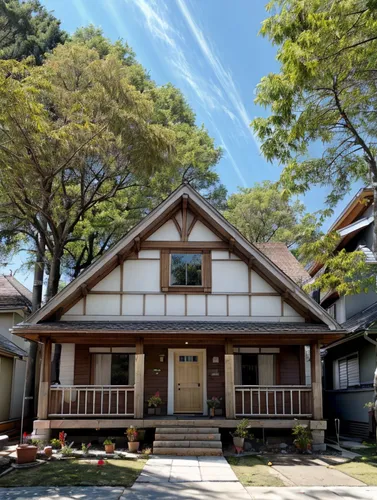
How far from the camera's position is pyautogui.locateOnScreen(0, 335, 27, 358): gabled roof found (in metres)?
17.8

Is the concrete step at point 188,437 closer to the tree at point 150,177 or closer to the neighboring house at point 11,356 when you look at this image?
the neighboring house at point 11,356

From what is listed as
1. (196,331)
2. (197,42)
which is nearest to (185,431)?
(196,331)

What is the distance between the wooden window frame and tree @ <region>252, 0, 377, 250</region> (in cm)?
382

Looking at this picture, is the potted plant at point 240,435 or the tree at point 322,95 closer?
the tree at point 322,95

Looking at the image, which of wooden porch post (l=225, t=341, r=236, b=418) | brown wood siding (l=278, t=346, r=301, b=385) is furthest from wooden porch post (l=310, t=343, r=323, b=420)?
wooden porch post (l=225, t=341, r=236, b=418)

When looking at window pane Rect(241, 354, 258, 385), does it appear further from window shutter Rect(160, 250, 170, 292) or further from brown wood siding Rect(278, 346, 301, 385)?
window shutter Rect(160, 250, 170, 292)

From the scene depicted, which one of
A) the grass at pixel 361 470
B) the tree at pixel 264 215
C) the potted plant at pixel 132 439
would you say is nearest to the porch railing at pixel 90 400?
the potted plant at pixel 132 439

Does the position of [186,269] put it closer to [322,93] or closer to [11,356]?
[322,93]

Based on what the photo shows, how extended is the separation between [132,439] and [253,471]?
3879 millimetres

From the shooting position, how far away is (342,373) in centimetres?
1953

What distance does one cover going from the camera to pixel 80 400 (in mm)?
15430

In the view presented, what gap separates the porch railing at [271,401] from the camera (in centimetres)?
1414

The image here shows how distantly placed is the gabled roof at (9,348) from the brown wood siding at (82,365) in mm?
3146

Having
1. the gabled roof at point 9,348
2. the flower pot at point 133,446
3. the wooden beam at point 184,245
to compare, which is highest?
the wooden beam at point 184,245
